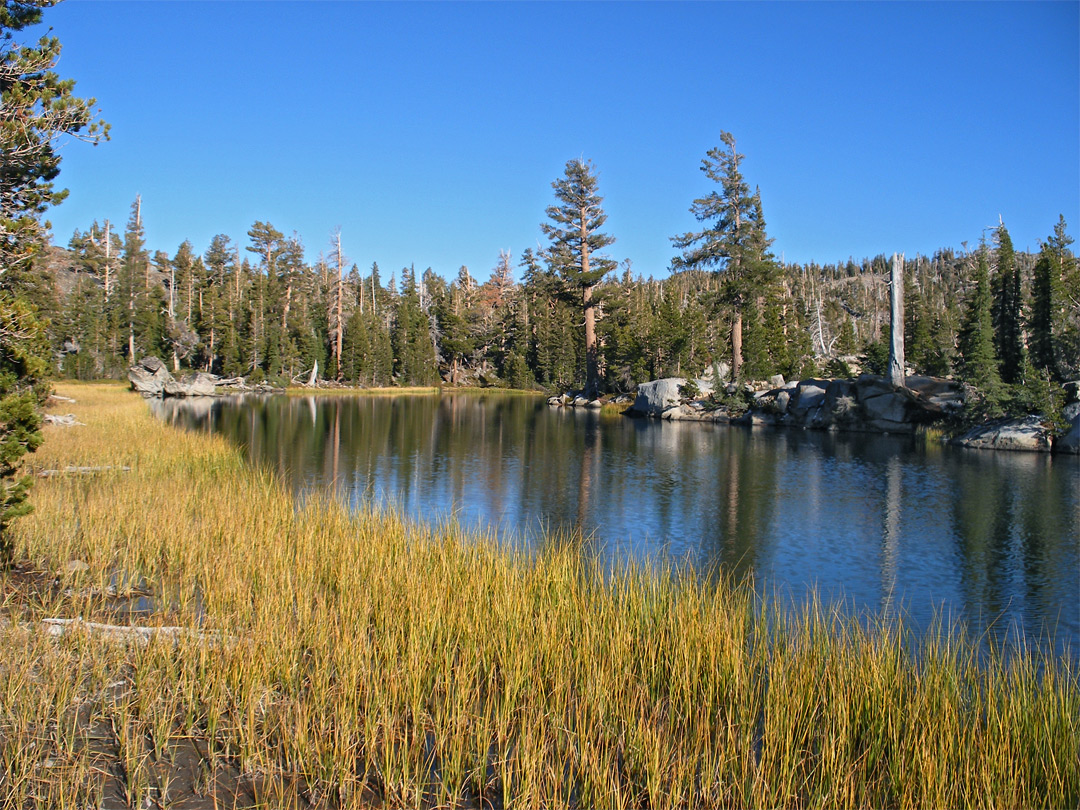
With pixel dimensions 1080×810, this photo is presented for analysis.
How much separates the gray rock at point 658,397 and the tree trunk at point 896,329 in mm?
11789

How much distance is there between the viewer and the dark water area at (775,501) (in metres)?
10.1

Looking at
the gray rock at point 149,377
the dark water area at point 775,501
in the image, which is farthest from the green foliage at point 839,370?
the gray rock at point 149,377

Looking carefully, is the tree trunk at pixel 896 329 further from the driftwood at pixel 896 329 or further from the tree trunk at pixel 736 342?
the tree trunk at pixel 736 342

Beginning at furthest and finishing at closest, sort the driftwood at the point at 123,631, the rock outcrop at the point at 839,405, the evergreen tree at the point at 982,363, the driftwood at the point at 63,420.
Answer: the rock outcrop at the point at 839,405
the evergreen tree at the point at 982,363
the driftwood at the point at 63,420
the driftwood at the point at 123,631

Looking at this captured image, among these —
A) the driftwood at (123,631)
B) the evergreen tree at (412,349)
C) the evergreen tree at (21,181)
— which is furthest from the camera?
the evergreen tree at (412,349)

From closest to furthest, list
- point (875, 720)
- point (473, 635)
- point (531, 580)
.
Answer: point (875, 720) → point (473, 635) → point (531, 580)

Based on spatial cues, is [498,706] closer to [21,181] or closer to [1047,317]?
[21,181]

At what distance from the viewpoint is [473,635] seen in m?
6.11

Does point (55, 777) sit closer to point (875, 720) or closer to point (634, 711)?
point (634, 711)

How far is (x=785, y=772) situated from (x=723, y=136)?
135 feet

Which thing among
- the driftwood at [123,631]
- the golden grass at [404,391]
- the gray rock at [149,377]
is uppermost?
the gray rock at [149,377]

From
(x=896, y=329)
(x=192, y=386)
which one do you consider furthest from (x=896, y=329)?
(x=192, y=386)

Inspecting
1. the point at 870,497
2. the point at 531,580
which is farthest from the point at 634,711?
the point at 870,497

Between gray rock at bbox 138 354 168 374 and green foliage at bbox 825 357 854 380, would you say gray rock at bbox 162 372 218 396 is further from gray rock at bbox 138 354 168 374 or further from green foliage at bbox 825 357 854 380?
green foliage at bbox 825 357 854 380
